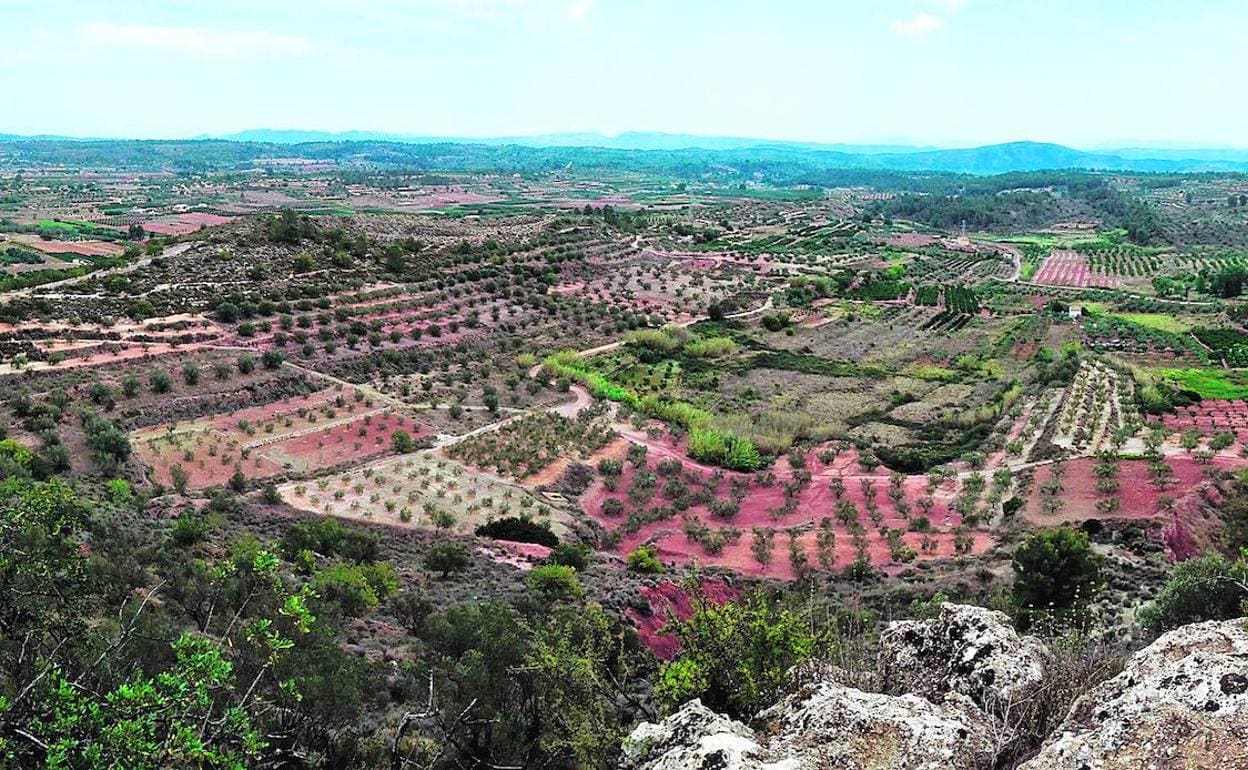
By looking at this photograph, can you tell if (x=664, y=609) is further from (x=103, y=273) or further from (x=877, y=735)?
(x=103, y=273)

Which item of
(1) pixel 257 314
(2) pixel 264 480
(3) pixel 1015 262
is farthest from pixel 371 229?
(3) pixel 1015 262

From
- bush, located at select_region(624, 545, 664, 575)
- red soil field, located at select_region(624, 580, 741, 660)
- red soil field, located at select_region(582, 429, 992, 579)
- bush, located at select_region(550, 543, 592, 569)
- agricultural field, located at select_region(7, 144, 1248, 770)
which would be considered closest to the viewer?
red soil field, located at select_region(624, 580, 741, 660)

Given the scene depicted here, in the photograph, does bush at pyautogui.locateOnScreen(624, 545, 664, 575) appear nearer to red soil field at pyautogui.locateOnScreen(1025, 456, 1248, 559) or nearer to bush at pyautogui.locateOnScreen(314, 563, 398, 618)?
bush at pyautogui.locateOnScreen(314, 563, 398, 618)

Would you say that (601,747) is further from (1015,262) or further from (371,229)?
(1015,262)

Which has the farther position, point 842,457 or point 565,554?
point 842,457

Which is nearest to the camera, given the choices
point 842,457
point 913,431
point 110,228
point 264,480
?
point 264,480

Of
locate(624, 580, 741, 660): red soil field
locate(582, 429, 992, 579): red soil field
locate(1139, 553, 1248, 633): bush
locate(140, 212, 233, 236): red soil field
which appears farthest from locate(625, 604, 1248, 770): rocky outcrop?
locate(140, 212, 233, 236): red soil field
